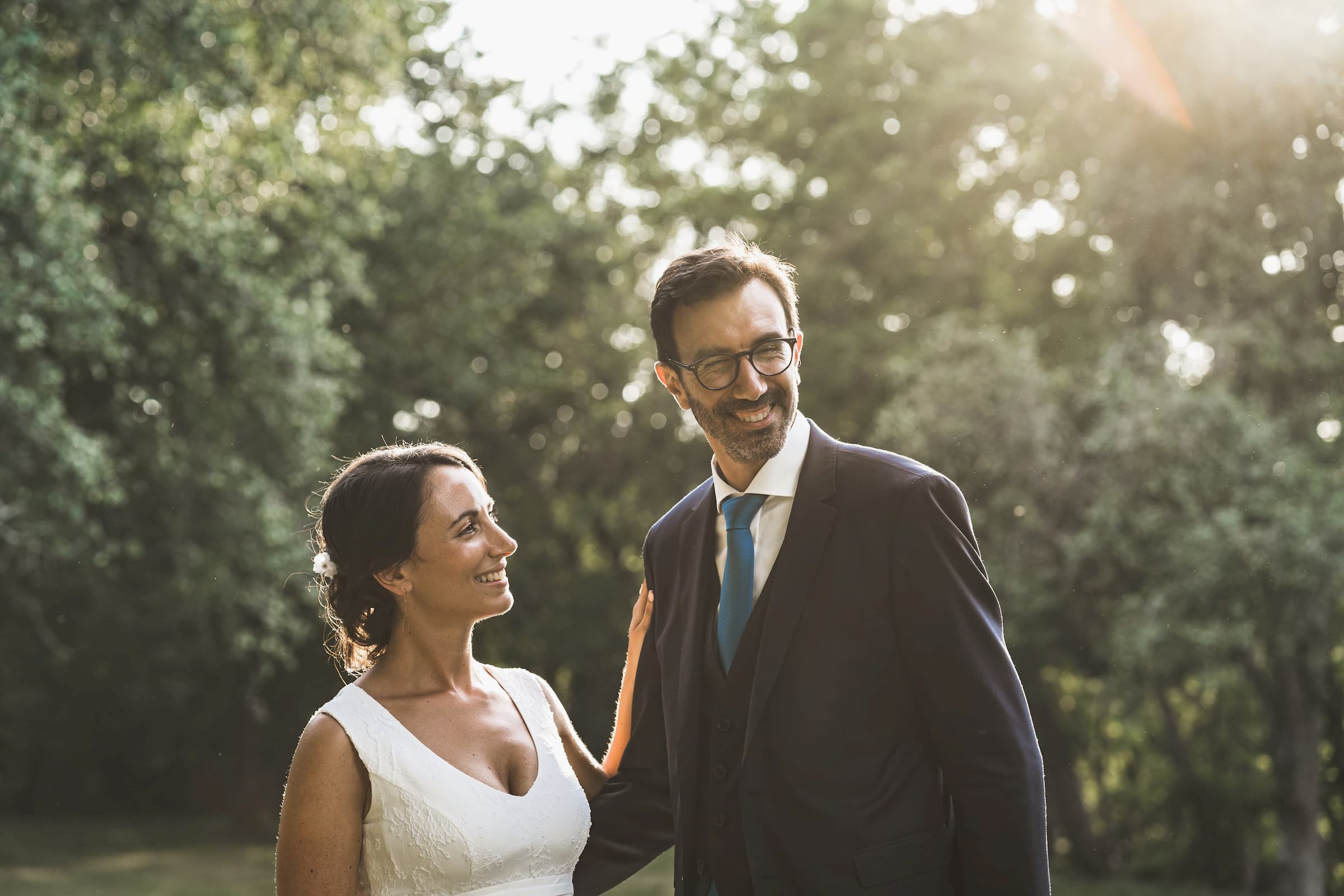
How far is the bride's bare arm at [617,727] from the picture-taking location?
137 inches

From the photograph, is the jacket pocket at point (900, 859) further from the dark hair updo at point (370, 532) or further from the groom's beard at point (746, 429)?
the dark hair updo at point (370, 532)

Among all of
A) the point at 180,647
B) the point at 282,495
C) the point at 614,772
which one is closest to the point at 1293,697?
the point at 282,495

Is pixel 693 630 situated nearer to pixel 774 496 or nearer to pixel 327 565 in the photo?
pixel 774 496

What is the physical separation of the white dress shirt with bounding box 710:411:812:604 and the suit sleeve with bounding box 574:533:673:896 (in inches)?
19.1

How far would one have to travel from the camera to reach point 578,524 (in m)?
23.3

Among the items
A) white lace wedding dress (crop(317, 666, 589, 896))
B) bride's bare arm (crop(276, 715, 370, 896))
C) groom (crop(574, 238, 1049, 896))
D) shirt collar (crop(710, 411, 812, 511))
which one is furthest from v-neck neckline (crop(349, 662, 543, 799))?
shirt collar (crop(710, 411, 812, 511))

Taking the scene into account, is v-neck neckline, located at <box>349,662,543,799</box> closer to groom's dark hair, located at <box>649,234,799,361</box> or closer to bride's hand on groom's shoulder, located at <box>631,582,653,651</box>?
bride's hand on groom's shoulder, located at <box>631,582,653,651</box>

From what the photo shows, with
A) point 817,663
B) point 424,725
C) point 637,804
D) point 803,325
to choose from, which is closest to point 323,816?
point 424,725

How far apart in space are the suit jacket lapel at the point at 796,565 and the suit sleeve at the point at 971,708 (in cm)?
19

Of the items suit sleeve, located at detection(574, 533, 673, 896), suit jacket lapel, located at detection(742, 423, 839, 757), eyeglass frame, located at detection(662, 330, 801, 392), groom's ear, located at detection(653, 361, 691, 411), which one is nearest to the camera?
suit jacket lapel, located at detection(742, 423, 839, 757)

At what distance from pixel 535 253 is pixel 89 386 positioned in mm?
8340

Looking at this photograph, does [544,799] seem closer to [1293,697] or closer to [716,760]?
[716,760]

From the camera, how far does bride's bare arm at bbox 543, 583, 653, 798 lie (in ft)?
11.5

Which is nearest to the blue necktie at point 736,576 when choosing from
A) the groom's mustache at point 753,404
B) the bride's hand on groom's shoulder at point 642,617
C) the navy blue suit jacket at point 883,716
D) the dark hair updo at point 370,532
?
the navy blue suit jacket at point 883,716
